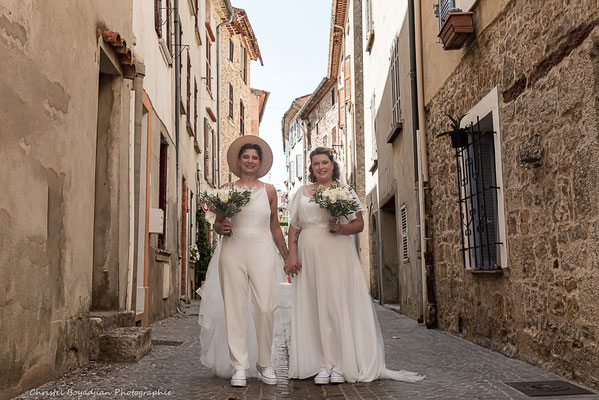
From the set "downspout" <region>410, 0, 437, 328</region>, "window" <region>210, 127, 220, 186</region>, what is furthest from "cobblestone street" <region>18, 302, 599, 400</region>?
"window" <region>210, 127, 220, 186</region>

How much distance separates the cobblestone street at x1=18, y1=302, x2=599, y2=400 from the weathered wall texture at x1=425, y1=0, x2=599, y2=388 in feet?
1.04

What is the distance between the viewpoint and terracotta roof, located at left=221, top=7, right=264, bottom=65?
2820 centimetres

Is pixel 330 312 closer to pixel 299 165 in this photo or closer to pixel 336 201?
pixel 336 201

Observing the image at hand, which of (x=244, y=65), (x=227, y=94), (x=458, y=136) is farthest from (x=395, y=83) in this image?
(x=244, y=65)

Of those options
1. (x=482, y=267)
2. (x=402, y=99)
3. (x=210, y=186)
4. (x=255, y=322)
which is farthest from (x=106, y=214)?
(x=210, y=186)

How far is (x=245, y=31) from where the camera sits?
30812 mm

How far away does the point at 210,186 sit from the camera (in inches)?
816

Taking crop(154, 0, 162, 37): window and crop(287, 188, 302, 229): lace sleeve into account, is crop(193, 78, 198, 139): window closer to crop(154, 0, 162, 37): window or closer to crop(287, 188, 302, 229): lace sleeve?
crop(154, 0, 162, 37): window

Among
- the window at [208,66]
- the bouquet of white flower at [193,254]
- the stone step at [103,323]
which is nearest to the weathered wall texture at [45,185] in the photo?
the stone step at [103,323]

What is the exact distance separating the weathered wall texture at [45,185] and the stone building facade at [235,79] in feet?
62.3

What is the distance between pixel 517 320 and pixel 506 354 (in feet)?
1.38

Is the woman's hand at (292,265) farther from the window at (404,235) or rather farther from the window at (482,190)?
the window at (404,235)

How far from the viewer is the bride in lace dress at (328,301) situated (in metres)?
5.16

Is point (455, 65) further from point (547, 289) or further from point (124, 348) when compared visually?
point (124, 348)
